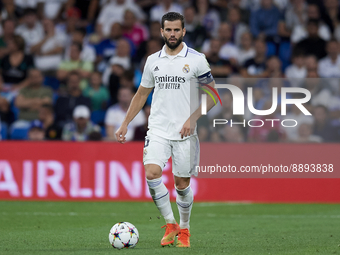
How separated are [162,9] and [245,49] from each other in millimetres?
2416

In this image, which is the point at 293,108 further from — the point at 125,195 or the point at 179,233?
the point at 179,233

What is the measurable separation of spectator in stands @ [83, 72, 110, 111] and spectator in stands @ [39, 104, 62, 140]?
911mm

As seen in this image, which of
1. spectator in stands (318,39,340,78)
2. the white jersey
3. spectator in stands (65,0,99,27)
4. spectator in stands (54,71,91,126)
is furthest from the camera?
spectator in stands (65,0,99,27)

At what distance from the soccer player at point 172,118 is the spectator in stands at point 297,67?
24.6 ft

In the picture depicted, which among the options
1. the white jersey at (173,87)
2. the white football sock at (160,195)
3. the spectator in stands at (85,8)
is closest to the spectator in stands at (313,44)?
the spectator in stands at (85,8)

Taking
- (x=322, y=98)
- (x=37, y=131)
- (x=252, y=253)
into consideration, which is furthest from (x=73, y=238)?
(x=322, y=98)

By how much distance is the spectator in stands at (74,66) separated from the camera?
1409 centimetres

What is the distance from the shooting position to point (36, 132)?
1223cm

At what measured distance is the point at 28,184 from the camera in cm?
1141

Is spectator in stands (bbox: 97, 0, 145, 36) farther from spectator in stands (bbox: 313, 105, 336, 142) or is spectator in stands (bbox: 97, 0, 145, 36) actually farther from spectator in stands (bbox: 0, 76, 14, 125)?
spectator in stands (bbox: 313, 105, 336, 142)

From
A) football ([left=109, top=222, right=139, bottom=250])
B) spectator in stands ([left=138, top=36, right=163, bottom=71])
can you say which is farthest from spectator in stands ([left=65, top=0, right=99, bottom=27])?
football ([left=109, top=222, right=139, bottom=250])

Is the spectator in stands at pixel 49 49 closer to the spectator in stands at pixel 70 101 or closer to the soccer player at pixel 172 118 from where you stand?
the spectator in stands at pixel 70 101

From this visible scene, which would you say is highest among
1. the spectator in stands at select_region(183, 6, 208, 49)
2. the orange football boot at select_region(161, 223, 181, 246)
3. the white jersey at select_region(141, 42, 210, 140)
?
the spectator in stands at select_region(183, 6, 208, 49)

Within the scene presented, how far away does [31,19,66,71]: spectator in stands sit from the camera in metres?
14.7
